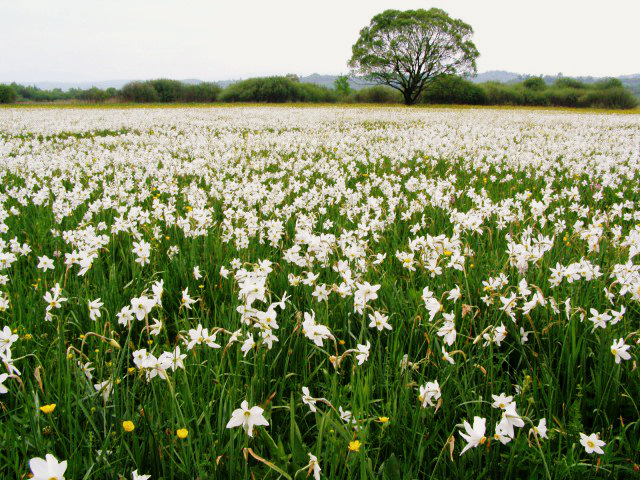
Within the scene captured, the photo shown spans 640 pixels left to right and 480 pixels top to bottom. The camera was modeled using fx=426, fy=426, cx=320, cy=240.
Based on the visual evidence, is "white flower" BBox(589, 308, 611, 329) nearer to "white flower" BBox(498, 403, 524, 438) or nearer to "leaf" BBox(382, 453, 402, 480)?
"white flower" BBox(498, 403, 524, 438)

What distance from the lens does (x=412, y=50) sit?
197 feet

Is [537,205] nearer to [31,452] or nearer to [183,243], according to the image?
[183,243]

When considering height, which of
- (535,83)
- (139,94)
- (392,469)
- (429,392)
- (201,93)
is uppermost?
(535,83)

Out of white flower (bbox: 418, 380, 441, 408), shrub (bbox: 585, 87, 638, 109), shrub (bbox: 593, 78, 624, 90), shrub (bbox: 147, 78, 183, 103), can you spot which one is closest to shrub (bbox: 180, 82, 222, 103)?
shrub (bbox: 147, 78, 183, 103)

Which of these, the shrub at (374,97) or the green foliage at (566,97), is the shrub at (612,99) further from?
the shrub at (374,97)

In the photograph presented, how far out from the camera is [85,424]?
1843 mm

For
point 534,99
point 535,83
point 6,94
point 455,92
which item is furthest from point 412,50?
point 6,94

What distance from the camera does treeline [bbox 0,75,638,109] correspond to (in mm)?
60125

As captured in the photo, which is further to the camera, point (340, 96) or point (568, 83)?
point (568, 83)

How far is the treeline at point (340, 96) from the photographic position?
60.1 meters

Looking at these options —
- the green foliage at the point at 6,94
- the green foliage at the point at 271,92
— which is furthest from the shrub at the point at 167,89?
the green foliage at the point at 6,94

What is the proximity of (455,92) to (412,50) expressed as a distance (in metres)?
9.10

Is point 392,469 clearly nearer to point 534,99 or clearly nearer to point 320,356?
point 320,356

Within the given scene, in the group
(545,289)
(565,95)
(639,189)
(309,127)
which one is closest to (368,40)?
(565,95)
